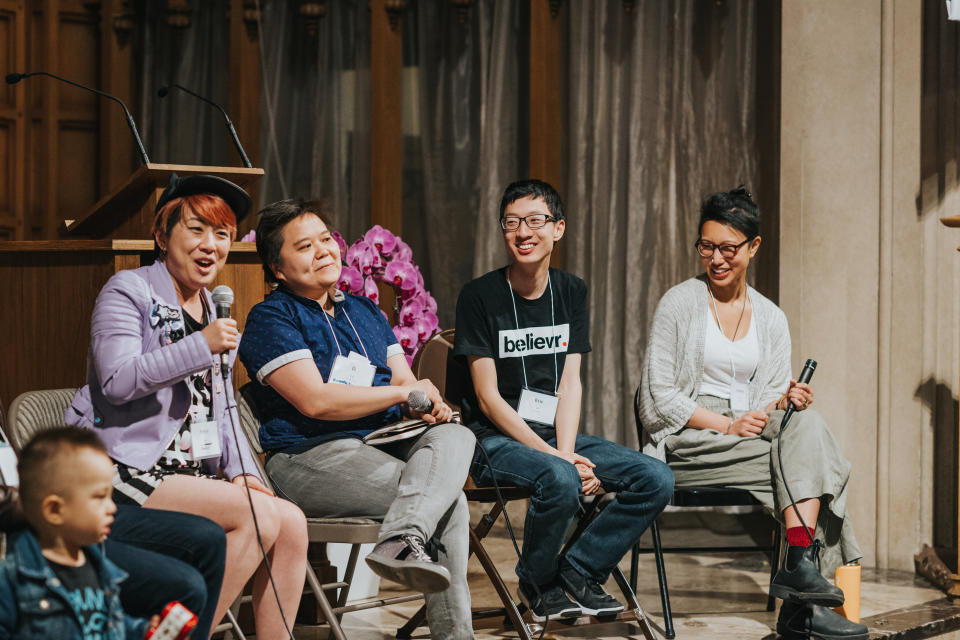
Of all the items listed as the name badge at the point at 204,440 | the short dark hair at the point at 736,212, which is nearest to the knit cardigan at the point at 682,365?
the short dark hair at the point at 736,212

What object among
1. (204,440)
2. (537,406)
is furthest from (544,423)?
(204,440)

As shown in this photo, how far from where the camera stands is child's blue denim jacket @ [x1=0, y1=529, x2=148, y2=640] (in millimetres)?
1799

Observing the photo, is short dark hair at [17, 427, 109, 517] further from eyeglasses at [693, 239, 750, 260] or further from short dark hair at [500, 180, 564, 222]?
eyeglasses at [693, 239, 750, 260]

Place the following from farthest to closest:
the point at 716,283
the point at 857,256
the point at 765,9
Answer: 1. the point at 765,9
2. the point at 857,256
3. the point at 716,283

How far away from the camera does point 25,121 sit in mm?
5898

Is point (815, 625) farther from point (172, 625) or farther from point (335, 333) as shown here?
point (172, 625)

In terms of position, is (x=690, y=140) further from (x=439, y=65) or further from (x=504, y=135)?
(x=439, y=65)

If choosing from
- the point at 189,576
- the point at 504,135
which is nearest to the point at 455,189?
the point at 504,135

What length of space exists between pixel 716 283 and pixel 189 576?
2299 millimetres

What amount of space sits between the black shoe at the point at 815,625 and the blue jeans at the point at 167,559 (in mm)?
1812

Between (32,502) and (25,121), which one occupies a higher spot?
(25,121)

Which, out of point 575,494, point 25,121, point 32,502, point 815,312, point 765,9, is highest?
point 765,9

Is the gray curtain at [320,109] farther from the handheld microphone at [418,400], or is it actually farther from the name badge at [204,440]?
the name badge at [204,440]

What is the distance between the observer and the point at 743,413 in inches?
150
